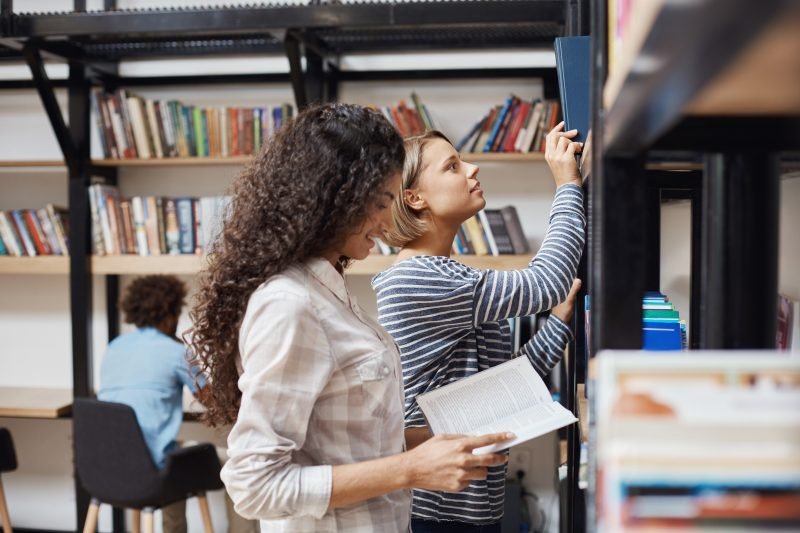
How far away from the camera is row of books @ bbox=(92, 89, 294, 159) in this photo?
353cm

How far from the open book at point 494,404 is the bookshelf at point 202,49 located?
1931 millimetres

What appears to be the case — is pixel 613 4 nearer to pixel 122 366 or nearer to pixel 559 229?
pixel 559 229

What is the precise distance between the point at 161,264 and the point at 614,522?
129 inches

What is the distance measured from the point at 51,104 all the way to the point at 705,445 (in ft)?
11.5

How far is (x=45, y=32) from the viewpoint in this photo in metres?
3.22

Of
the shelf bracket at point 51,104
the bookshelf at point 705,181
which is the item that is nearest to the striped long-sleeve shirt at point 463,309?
the bookshelf at point 705,181

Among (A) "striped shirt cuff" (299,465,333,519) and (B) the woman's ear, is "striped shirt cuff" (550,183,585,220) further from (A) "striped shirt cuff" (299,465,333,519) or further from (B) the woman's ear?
(A) "striped shirt cuff" (299,465,333,519)

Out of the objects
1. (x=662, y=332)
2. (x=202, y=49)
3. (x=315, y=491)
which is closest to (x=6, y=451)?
(x=202, y=49)

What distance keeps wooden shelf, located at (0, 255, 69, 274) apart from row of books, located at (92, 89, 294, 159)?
0.53 metres

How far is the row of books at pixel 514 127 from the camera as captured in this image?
11.2 feet

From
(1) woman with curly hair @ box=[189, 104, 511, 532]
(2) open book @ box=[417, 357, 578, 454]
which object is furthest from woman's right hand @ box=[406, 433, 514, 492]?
(2) open book @ box=[417, 357, 578, 454]

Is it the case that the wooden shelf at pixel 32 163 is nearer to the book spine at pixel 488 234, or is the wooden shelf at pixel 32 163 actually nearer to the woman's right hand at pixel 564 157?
the book spine at pixel 488 234

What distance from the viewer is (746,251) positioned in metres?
0.76

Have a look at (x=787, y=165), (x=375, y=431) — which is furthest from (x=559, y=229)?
(x=375, y=431)
